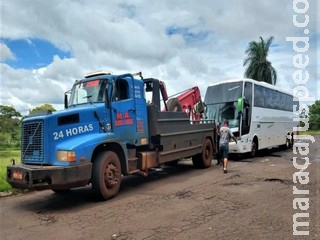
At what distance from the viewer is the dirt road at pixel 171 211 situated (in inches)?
234

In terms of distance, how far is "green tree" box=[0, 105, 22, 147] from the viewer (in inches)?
2408

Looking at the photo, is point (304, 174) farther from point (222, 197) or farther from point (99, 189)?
point (99, 189)

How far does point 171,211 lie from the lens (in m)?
7.22

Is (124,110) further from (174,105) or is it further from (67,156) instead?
(174,105)

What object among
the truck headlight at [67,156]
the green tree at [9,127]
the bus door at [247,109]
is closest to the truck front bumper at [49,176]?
the truck headlight at [67,156]

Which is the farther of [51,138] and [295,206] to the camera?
[51,138]

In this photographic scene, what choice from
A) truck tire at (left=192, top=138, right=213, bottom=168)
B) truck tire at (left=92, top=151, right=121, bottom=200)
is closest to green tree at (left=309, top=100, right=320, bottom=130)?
truck tire at (left=192, top=138, right=213, bottom=168)

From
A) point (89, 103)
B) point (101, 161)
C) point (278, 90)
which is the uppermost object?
point (278, 90)

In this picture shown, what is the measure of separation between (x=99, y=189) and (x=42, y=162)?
4.45 ft

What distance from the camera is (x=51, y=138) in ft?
26.0

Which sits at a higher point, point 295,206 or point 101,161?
point 101,161

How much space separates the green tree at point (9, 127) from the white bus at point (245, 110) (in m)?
49.4

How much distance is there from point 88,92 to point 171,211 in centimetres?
400

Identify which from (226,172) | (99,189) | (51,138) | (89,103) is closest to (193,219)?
(99,189)
